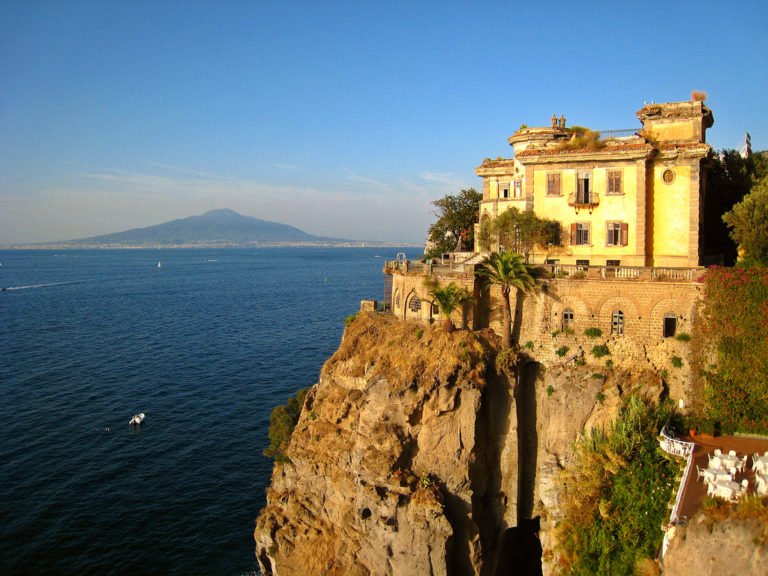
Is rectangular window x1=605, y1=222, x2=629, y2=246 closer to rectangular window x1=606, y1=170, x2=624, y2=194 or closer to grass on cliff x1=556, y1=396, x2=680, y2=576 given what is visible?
rectangular window x1=606, y1=170, x2=624, y2=194

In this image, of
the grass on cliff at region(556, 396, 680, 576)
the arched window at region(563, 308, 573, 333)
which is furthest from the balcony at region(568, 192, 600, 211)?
the grass on cliff at region(556, 396, 680, 576)

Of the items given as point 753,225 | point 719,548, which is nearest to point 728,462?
point 719,548

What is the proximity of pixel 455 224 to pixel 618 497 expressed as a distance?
30439 mm

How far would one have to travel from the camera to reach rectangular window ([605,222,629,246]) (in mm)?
33281

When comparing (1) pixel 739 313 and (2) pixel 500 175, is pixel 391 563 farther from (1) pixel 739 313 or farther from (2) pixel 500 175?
(2) pixel 500 175

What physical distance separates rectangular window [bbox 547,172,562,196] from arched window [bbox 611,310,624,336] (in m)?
8.90

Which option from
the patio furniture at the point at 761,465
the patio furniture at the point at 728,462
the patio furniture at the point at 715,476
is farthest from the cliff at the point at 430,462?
the patio furniture at the point at 715,476

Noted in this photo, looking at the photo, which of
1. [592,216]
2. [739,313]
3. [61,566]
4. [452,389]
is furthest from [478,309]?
[61,566]

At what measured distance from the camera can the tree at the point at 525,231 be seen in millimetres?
34344

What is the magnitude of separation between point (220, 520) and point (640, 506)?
2479 cm

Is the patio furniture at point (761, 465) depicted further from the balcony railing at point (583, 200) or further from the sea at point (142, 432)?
the sea at point (142, 432)

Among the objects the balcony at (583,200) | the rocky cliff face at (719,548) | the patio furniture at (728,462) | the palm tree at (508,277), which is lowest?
the rocky cliff face at (719,548)

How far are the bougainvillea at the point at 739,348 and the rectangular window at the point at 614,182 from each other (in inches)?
312

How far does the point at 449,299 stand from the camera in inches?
1233
